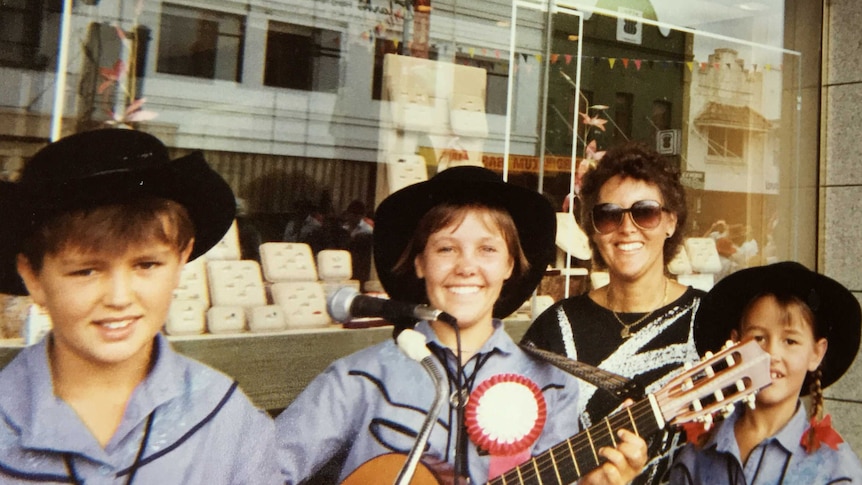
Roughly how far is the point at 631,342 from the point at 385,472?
1272 mm

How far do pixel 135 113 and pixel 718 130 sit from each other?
2.69 metres

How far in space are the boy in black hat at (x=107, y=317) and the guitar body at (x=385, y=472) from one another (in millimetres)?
410

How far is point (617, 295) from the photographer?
3410 millimetres

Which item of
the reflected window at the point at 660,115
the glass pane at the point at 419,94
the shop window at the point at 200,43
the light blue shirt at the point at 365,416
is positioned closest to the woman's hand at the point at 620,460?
the light blue shirt at the point at 365,416

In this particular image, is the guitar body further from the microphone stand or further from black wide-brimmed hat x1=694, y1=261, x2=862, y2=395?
black wide-brimmed hat x1=694, y1=261, x2=862, y2=395

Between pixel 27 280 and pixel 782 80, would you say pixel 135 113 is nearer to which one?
pixel 27 280

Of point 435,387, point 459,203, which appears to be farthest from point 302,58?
point 435,387

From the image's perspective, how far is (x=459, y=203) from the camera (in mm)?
2844

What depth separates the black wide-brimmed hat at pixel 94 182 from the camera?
208cm

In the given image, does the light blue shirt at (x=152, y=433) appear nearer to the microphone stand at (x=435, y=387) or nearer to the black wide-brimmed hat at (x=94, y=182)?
the black wide-brimmed hat at (x=94, y=182)

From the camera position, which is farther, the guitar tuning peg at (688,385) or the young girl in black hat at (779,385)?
the young girl in black hat at (779,385)

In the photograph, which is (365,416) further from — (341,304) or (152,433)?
(152,433)

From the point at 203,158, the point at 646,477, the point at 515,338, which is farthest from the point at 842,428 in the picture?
the point at 203,158

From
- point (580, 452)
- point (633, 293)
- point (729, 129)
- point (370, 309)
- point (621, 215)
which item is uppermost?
point (729, 129)
